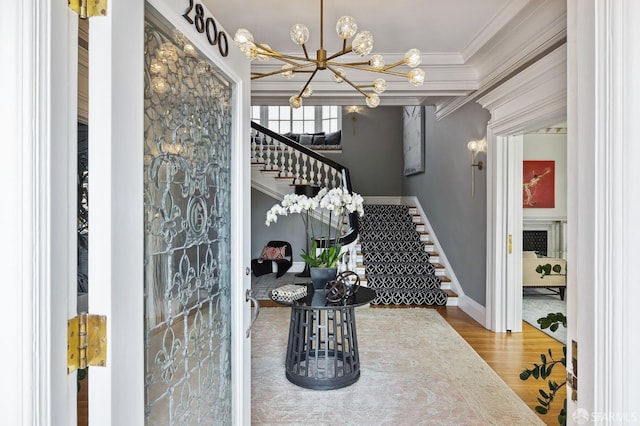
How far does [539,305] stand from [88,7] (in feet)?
18.4

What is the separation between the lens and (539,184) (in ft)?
20.3

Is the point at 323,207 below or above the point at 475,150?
below

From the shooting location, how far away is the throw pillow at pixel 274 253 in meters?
6.94

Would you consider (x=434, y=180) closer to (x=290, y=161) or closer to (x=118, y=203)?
(x=290, y=161)

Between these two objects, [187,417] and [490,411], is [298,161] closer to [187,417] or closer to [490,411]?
[490,411]

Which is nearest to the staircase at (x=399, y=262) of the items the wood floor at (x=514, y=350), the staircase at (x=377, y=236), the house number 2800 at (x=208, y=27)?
the staircase at (x=377, y=236)

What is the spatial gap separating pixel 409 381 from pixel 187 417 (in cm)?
A: 190

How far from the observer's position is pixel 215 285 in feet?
4.80

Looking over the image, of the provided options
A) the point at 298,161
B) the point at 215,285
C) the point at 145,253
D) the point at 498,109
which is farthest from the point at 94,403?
the point at 298,161

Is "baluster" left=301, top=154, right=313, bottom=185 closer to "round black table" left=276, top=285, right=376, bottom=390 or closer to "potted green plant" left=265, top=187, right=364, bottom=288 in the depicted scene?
"potted green plant" left=265, top=187, right=364, bottom=288

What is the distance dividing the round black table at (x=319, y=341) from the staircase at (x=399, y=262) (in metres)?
2.20

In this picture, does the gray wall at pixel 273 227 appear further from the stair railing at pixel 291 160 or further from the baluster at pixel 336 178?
the baluster at pixel 336 178
